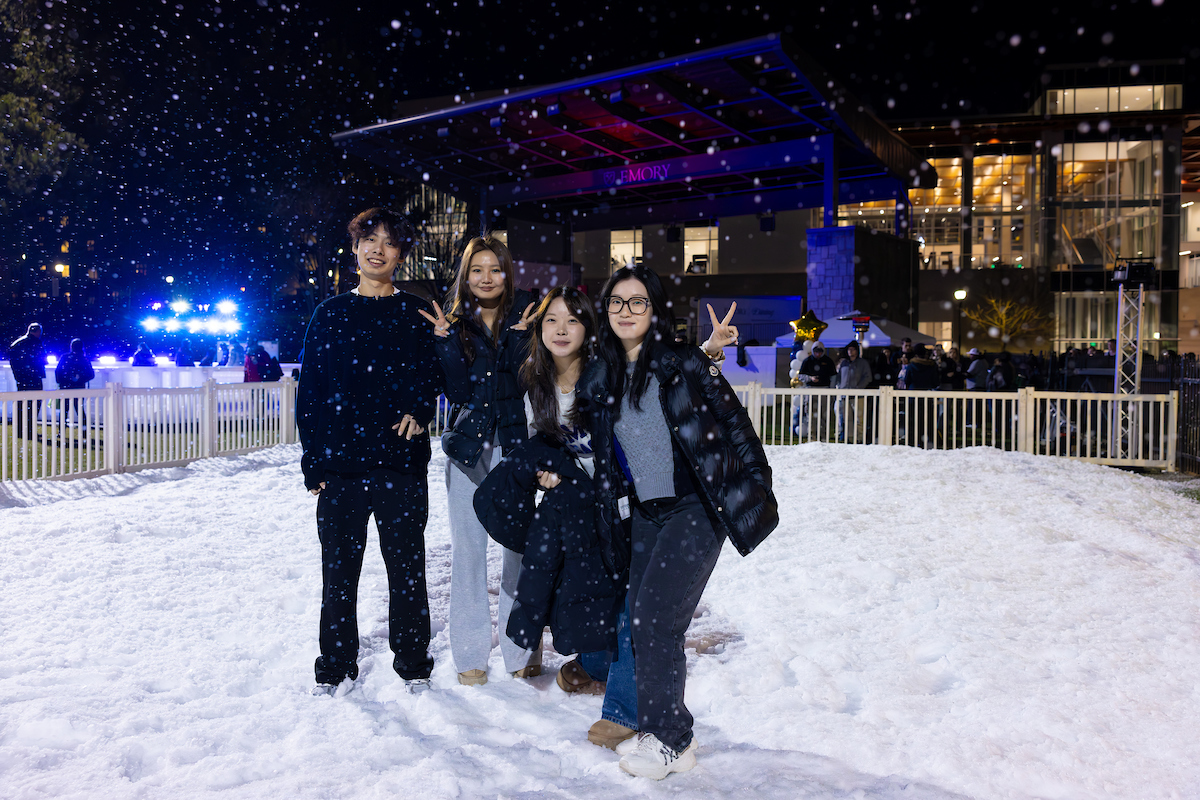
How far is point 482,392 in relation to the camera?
→ 3.29 m

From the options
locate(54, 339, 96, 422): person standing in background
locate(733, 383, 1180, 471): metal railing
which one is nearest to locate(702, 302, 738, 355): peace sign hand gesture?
locate(733, 383, 1180, 471): metal railing

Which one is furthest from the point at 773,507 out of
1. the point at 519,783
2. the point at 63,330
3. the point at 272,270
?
the point at 63,330

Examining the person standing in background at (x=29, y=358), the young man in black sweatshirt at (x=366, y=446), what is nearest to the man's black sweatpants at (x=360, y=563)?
the young man in black sweatshirt at (x=366, y=446)

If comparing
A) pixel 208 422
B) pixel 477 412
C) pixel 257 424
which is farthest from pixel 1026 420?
pixel 208 422

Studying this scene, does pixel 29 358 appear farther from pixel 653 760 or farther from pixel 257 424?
pixel 653 760

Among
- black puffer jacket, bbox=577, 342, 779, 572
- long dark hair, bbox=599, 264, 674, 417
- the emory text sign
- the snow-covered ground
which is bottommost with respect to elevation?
the snow-covered ground

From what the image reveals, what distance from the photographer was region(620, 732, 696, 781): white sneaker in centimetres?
261

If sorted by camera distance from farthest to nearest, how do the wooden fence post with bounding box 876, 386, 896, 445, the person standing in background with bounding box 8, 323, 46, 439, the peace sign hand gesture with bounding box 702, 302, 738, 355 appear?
the person standing in background with bounding box 8, 323, 46, 439 < the wooden fence post with bounding box 876, 386, 896, 445 < the peace sign hand gesture with bounding box 702, 302, 738, 355

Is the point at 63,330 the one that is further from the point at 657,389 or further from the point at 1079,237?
the point at 1079,237

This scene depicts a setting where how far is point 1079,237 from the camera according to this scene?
123 ft

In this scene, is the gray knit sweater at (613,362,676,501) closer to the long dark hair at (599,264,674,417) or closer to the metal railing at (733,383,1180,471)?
the long dark hair at (599,264,674,417)

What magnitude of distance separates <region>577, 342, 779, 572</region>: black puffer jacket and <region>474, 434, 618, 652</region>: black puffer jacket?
17cm

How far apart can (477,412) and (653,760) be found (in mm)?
1595

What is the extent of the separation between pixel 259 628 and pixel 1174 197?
4539 cm
